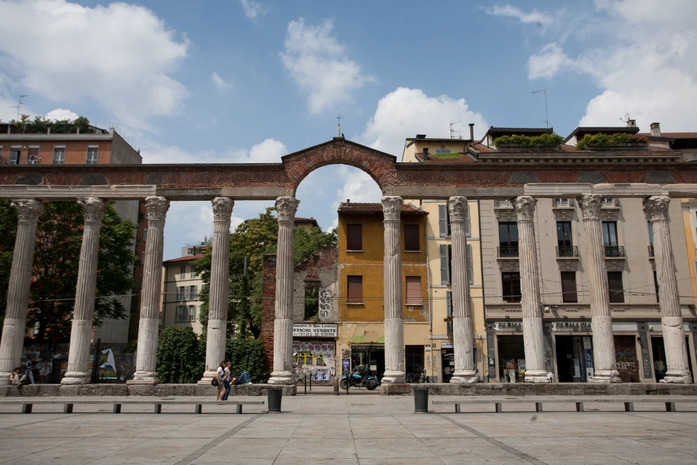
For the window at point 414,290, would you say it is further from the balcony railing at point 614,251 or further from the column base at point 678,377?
the column base at point 678,377

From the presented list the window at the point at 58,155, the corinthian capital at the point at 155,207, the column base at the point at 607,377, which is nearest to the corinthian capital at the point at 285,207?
the corinthian capital at the point at 155,207

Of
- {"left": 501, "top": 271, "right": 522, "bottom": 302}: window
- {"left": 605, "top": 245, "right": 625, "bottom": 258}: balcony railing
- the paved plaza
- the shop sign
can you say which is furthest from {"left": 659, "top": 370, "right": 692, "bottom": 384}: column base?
the shop sign

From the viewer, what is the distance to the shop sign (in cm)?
3641

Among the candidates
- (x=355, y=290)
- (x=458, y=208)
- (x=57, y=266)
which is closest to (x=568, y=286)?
(x=355, y=290)

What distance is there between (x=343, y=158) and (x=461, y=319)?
8670 mm


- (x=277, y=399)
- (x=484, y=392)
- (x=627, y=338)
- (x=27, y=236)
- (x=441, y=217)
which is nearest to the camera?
(x=277, y=399)

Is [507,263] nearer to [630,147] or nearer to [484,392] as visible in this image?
[630,147]

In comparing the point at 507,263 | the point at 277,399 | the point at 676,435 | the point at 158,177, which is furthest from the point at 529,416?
the point at 507,263

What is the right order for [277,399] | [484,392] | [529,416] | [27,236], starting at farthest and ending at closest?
1. [27,236]
2. [484,392]
3. [277,399]
4. [529,416]

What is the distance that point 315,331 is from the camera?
36469mm

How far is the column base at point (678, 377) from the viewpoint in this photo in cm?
2358

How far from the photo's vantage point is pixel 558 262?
117 feet

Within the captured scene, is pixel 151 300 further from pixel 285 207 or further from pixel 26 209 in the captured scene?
pixel 26 209

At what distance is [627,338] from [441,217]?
530 inches
